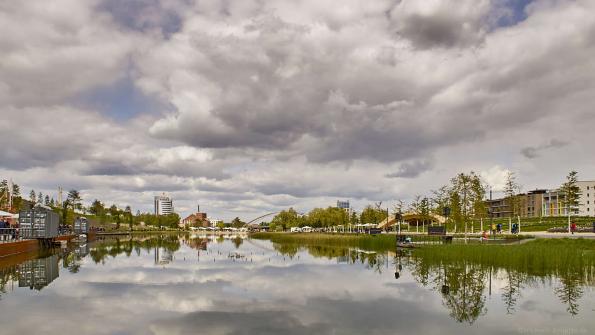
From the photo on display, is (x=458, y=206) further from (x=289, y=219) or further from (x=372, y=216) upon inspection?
(x=289, y=219)

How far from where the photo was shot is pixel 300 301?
27.0 m

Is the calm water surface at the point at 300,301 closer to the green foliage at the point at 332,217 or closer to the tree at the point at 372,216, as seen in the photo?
the tree at the point at 372,216

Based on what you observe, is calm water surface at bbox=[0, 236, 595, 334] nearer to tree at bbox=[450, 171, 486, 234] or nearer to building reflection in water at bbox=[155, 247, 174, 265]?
building reflection in water at bbox=[155, 247, 174, 265]

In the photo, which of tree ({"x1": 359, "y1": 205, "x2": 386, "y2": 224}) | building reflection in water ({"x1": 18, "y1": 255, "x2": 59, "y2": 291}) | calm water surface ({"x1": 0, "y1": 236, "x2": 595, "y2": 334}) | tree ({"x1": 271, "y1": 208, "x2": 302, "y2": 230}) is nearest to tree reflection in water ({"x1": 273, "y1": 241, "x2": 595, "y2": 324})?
calm water surface ({"x1": 0, "y1": 236, "x2": 595, "y2": 334})

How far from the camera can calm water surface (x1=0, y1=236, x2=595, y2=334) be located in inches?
808

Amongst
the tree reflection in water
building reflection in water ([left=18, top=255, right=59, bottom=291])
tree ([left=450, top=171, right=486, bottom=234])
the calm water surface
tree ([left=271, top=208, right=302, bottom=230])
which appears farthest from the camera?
tree ([left=271, top=208, right=302, bottom=230])

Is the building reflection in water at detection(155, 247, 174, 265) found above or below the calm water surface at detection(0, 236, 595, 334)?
below

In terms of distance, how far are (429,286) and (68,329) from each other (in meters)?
23.3

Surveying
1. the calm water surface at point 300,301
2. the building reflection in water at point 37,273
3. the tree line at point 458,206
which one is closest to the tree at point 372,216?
the tree line at point 458,206

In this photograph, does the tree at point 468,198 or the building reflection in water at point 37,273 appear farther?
the tree at point 468,198

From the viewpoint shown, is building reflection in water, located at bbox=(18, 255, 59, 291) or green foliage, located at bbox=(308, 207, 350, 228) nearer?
building reflection in water, located at bbox=(18, 255, 59, 291)

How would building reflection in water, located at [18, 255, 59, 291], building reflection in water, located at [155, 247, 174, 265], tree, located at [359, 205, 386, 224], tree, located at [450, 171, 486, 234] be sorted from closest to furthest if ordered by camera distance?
building reflection in water, located at [18, 255, 59, 291] < building reflection in water, located at [155, 247, 174, 265] < tree, located at [450, 171, 486, 234] < tree, located at [359, 205, 386, 224]

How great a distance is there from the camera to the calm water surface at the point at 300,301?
2052 cm

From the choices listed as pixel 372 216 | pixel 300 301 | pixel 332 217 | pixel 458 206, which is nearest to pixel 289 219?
pixel 332 217
